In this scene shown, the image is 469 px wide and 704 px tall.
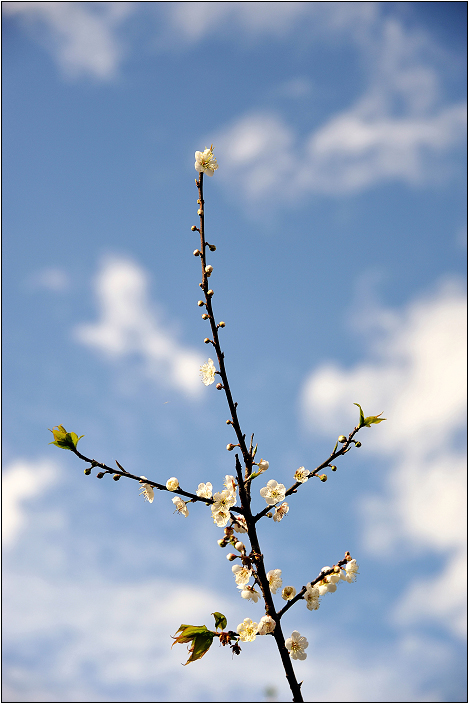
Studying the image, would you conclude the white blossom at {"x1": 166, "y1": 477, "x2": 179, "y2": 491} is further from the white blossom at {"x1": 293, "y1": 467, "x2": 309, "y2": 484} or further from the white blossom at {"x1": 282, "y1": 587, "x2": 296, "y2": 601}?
the white blossom at {"x1": 282, "y1": 587, "x2": 296, "y2": 601}

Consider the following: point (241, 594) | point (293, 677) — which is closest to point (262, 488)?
point (241, 594)

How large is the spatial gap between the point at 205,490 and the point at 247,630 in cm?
101

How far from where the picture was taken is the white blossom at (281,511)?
378 centimetres

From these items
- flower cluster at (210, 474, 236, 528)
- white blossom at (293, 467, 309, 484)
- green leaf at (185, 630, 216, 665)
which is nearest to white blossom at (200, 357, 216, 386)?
flower cluster at (210, 474, 236, 528)

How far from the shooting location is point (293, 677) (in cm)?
331

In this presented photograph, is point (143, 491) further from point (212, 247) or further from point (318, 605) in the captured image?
point (212, 247)

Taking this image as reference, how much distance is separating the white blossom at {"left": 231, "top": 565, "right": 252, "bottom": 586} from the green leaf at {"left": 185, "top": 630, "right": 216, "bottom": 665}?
0.41 metres

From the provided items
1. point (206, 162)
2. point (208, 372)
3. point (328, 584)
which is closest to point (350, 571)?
point (328, 584)

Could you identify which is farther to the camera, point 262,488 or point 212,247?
point 212,247

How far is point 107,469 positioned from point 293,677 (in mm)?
1955

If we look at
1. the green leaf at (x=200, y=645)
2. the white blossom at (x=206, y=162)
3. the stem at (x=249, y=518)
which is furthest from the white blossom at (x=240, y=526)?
the white blossom at (x=206, y=162)

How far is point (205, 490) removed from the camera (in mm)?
3820

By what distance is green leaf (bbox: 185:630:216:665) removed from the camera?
3.37 metres

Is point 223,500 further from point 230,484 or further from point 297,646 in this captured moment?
point 297,646
